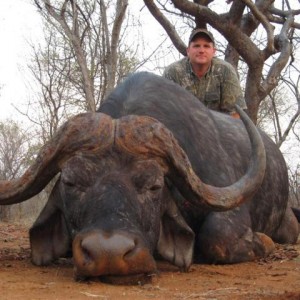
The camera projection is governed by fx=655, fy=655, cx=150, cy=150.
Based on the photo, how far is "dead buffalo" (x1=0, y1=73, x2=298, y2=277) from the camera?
3.40 m

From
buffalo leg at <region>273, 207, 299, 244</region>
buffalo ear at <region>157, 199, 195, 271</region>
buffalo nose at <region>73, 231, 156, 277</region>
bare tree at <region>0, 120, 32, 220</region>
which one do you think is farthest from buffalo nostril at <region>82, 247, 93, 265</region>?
bare tree at <region>0, 120, 32, 220</region>

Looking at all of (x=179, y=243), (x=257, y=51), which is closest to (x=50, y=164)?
(x=179, y=243)

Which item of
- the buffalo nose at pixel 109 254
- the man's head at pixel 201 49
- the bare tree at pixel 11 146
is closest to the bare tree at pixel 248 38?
the man's head at pixel 201 49

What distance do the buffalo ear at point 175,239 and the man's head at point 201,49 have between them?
3231 mm

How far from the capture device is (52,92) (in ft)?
55.2

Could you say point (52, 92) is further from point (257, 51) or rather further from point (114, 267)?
point (114, 267)

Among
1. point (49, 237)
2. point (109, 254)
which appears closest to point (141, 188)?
point (109, 254)

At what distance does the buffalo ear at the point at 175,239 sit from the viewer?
14.0 feet

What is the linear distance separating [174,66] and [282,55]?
327cm

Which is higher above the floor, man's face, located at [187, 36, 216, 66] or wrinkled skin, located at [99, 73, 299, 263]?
man's face, located at [187, 36, 216, 66]

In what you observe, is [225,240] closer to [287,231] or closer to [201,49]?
[287,231]

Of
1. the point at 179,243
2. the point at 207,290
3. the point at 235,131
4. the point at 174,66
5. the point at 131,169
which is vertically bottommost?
the point at 207,290

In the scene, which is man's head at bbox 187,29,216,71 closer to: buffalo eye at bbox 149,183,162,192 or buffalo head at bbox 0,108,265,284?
buffalo head at bbox 0,108,265,284

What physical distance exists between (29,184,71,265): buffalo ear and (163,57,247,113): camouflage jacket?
322 centimetres
